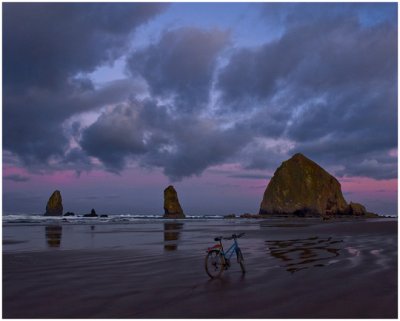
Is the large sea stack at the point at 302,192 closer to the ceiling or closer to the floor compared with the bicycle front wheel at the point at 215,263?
closer to the ceiling

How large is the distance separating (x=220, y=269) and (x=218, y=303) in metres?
3.61

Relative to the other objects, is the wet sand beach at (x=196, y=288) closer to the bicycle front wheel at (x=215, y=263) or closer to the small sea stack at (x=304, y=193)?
the bicycle front wheel at (x=215, y=263)

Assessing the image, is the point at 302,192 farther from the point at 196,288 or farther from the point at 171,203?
the point at 196,288

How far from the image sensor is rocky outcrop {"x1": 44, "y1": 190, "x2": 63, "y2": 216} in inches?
4368

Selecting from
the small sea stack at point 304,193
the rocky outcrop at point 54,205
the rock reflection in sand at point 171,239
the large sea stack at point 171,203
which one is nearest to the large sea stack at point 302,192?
the small sea stack at point 304,193

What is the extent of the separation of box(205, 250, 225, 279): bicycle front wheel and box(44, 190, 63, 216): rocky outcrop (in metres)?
109

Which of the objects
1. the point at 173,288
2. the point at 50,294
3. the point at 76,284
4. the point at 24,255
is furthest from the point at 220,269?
the point at 24,255

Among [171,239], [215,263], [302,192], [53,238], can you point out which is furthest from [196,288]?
[302,192]

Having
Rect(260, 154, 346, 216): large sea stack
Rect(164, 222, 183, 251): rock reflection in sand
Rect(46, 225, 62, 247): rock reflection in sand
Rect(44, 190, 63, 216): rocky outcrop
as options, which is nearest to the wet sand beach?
Rect(164, 222, 183, 251): rock reflection in sand

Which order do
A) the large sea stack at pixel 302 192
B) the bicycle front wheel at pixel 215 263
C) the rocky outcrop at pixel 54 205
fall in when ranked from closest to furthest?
the bicycle front wheel at pixel 215 263 → the rocky outcrop at pixel 54 205 → the large sea stack at pixel 302 192

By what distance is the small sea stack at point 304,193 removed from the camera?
445 ft

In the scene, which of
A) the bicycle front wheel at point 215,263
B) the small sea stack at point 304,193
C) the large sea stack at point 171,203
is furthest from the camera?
the small sea stack at point 304,193

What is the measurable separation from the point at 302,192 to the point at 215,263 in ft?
439

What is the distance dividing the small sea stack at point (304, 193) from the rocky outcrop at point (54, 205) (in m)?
74.6
